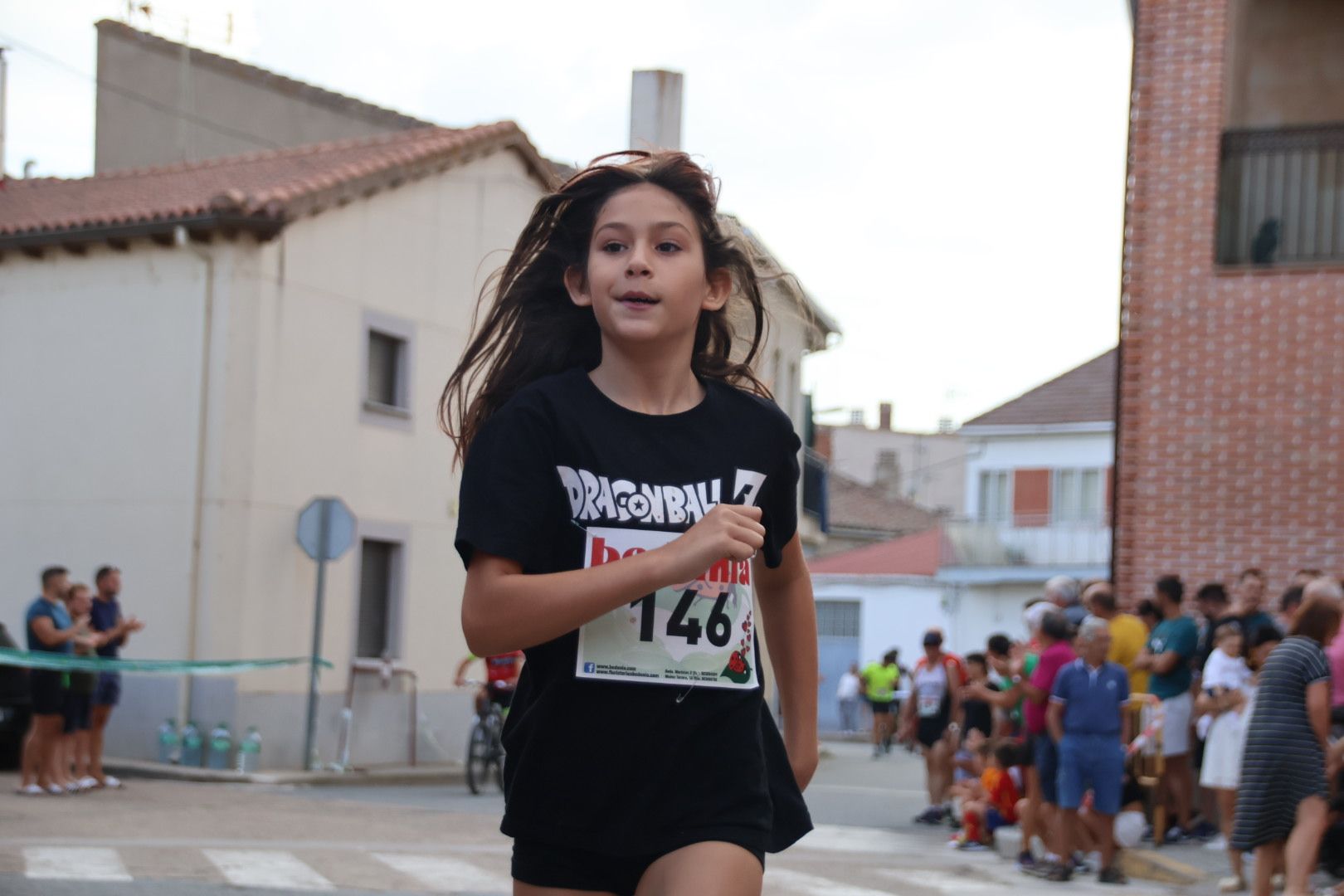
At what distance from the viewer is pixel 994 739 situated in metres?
14.7

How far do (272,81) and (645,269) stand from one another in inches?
1183

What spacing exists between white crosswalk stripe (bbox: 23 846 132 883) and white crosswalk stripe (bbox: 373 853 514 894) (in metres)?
1.54

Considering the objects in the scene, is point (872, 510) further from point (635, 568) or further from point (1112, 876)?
point (635, 568)

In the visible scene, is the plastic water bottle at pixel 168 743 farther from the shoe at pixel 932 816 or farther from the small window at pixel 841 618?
the small window at pixel 841 618

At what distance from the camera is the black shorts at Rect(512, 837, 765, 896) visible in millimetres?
2965

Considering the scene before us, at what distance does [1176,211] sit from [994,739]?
177 inches

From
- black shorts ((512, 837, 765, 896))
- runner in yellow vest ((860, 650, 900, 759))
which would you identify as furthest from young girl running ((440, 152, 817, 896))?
runner in yellow vest ((860, 650, 900, 759))

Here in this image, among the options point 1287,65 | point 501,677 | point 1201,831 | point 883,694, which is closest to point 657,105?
point 1201,831

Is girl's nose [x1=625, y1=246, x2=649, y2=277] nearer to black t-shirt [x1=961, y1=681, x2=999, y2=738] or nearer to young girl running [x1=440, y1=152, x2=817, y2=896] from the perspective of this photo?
young girl running [x1=440, y1=152, x2=817, y2=896]

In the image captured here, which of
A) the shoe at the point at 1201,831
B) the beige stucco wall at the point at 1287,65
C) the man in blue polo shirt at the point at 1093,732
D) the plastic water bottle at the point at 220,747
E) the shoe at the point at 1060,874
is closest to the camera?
the man in blue polo shirt at the point at 1093,732

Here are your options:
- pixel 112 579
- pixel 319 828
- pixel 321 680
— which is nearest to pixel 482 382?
pixel 319 828

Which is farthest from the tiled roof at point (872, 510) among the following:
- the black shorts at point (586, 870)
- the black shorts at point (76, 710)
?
the black shorts at point (586, 870)

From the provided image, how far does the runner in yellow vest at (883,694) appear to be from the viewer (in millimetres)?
35312

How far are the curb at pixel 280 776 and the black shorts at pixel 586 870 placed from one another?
1639 centimetres
